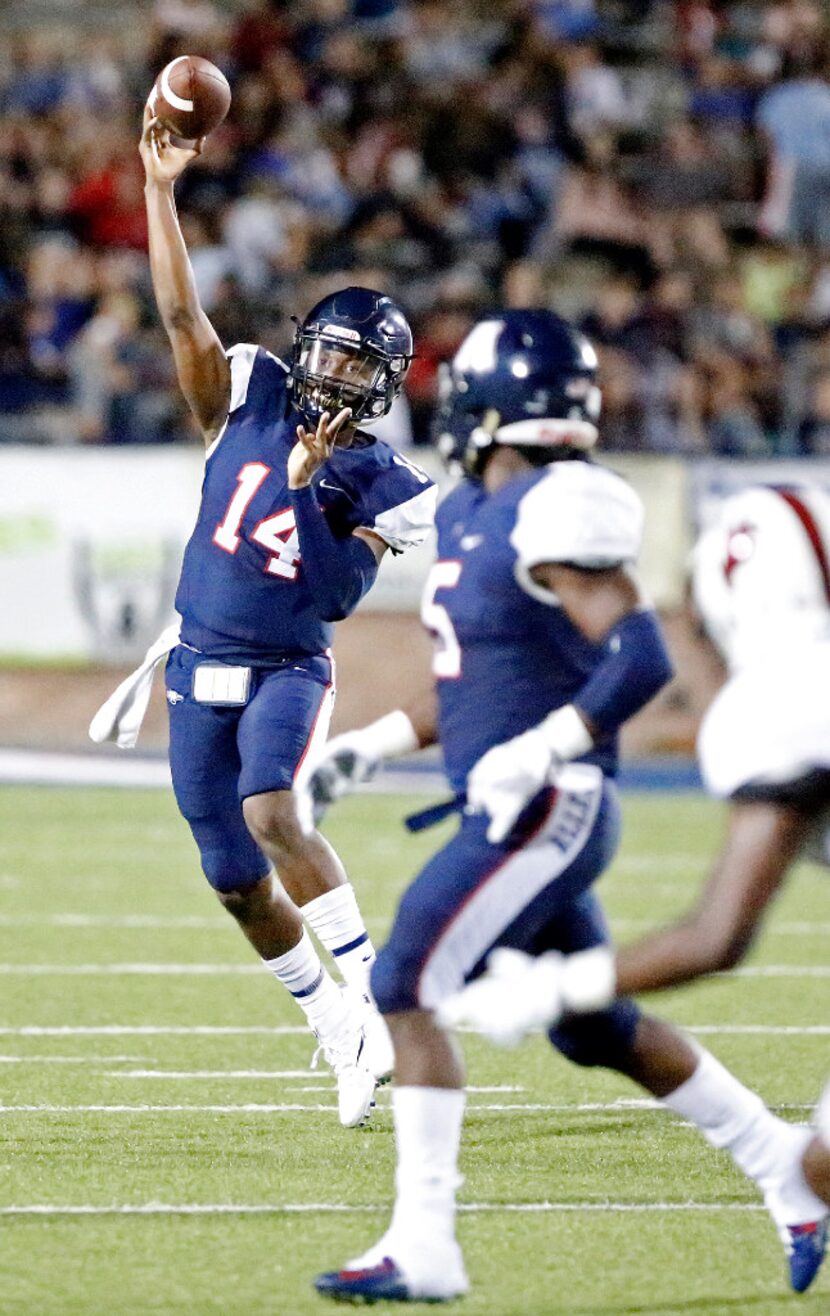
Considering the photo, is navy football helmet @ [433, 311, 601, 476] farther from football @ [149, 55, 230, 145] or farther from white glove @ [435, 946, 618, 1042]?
football @ [149, 55, 230, 145]

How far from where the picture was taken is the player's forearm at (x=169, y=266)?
480 cm

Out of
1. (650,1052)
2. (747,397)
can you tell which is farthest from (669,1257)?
(747,397)

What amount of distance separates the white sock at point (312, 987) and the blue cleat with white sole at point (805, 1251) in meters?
1.61

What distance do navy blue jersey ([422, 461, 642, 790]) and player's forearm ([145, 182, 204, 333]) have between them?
1502mm

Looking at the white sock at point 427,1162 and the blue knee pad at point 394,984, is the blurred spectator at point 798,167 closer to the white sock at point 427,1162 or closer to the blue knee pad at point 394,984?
the blue knee pad at point 394,984

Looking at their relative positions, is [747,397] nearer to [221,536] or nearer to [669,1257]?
[221,536]

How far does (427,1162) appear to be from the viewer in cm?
326

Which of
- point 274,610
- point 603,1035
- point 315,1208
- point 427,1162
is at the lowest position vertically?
point 315,1208

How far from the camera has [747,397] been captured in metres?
12.1

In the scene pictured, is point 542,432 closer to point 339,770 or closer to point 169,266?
point 339,770

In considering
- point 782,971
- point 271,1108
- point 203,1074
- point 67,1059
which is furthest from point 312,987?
point 782,971

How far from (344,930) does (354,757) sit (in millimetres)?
1271

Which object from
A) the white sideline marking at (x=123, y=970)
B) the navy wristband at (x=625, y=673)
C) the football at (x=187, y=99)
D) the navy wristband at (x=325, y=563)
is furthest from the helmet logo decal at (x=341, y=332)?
the white sideline marking at (x=123, y=970)

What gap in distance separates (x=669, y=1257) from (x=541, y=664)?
1.00 m
